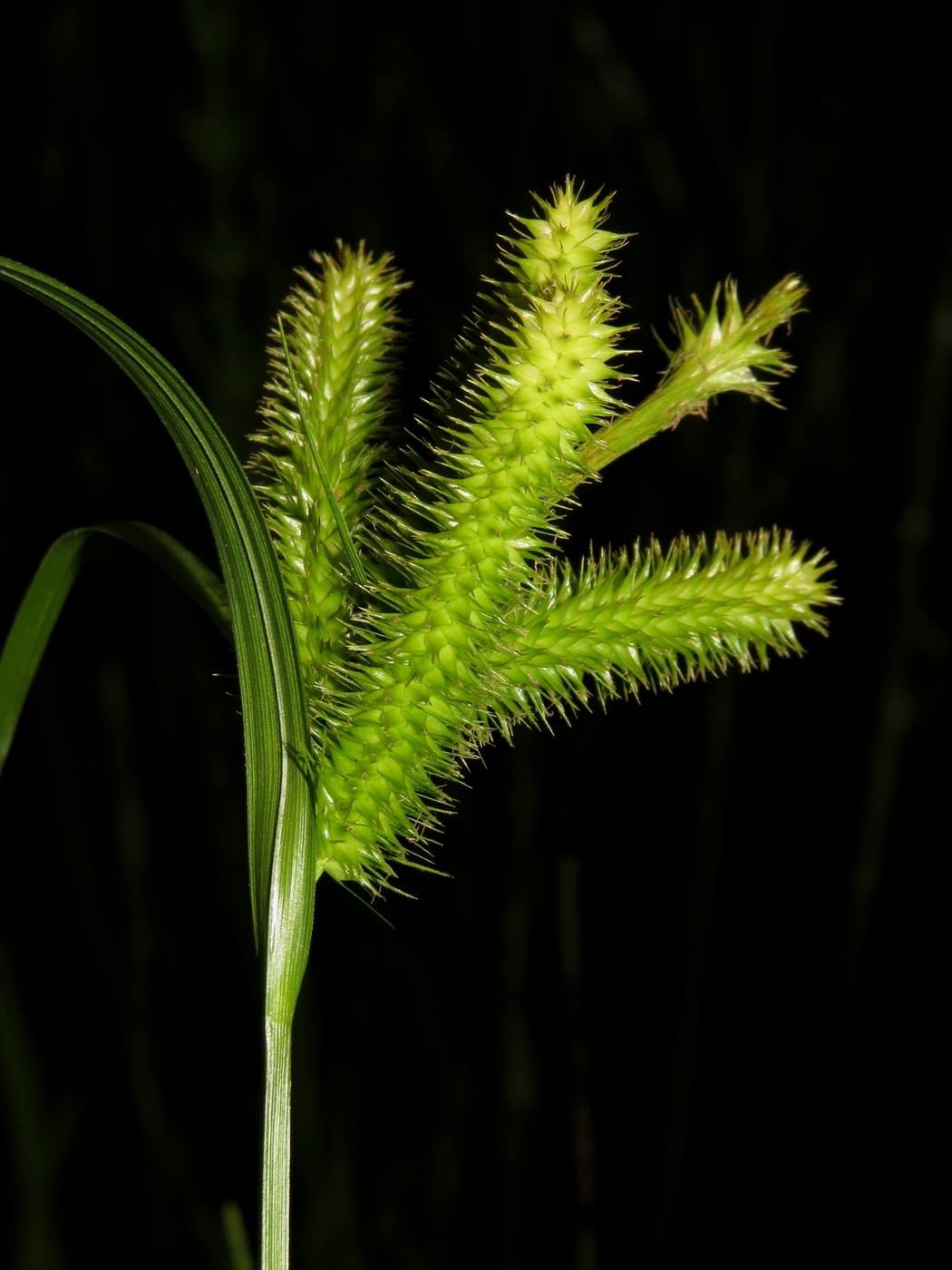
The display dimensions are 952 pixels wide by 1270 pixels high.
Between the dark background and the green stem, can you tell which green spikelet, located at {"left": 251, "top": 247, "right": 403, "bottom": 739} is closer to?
the green stem

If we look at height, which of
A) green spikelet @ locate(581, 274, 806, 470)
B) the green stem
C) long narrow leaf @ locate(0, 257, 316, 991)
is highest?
green spikelet @ locate(581, 274, 806, 470)

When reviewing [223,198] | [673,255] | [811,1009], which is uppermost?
[673,255]

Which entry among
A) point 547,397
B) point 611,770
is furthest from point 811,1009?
point 547,397

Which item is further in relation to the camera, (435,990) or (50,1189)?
(435,990)

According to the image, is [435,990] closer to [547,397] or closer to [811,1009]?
[811,1009]

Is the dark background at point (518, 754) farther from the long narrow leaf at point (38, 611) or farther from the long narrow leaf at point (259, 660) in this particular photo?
the long narrow leaf at point (259, 660)

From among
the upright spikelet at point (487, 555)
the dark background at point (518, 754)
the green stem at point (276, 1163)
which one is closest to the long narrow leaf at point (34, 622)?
the upright spikelet at point (487, 555)

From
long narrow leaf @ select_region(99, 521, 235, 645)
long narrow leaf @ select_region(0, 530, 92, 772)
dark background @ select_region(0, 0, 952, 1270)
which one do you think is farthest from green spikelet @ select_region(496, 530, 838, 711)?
dark background @ select_region(0, 0, 952, 1270)
